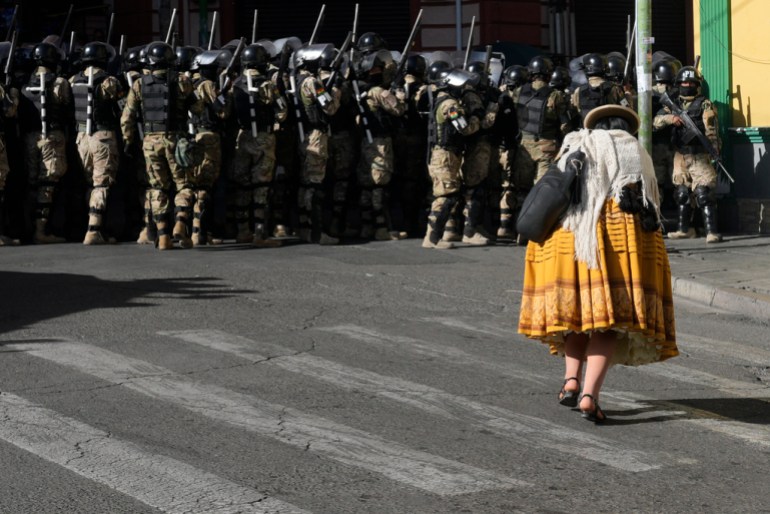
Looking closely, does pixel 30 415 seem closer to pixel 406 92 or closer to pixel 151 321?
pixel 151 321

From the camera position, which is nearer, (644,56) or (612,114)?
(612,114)

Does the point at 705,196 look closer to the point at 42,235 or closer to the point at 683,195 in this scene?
the point at 683,195

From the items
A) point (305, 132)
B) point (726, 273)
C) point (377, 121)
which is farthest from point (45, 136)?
point (726, 273)

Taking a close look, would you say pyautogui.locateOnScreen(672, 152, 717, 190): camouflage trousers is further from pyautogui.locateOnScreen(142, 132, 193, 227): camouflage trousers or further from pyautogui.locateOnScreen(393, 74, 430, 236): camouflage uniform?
pyautogui.locateOnScreen(142, 132, 193, 227): camouflage trousers

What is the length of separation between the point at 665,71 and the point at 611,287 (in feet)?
33.1

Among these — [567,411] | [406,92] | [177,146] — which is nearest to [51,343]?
[567,411]

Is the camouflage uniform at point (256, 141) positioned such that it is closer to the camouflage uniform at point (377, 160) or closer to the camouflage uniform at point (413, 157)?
the camouflage uniform at point (377, 160)

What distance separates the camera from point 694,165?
52.8 ft

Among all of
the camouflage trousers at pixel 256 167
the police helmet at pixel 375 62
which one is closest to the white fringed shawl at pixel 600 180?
the camouflage trousers at pixel 256 167

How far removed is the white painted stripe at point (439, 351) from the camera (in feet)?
28.3

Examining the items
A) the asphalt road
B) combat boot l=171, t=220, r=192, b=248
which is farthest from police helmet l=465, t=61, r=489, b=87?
the asphalt road

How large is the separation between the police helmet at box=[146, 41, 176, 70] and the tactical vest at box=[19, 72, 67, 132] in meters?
1.43

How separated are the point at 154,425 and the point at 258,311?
12.8ft

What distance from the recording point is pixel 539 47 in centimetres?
2686
